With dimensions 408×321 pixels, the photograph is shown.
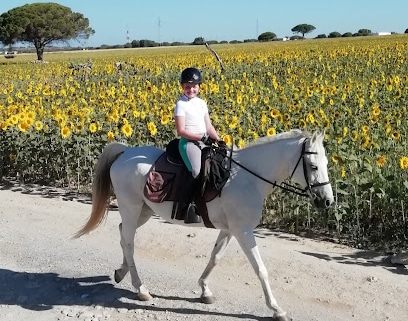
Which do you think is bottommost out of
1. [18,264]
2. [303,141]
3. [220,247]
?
[18,264]

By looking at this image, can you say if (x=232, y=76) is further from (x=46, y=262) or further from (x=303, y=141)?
(x=303, y=141)

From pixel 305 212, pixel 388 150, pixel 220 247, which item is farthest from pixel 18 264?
pixel 388 150

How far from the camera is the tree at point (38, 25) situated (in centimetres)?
7588

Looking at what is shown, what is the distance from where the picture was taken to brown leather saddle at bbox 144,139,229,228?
213 inches

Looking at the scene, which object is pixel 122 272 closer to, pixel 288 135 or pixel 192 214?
pixel 192 214

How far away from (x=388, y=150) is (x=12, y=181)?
6674mm

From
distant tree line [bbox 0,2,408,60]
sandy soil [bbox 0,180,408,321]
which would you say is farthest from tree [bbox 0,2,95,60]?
sandy soil [bbox 0,180,408,321]

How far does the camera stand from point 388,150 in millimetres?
9023

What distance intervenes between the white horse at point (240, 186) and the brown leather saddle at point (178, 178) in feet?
0.24

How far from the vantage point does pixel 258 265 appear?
519 centimetres

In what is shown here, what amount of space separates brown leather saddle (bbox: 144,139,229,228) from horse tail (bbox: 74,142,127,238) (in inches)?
25.0

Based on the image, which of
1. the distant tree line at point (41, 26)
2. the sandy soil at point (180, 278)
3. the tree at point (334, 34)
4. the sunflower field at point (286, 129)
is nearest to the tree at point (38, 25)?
the distant tree line at point (41, 26)

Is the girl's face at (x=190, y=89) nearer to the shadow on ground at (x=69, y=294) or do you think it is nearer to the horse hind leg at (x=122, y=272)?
the horse hind leg at (x=122, y=272)

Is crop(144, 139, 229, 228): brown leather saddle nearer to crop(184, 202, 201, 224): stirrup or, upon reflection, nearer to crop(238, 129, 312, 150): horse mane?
crop(184, 202, 201, 224): stirrup
